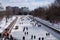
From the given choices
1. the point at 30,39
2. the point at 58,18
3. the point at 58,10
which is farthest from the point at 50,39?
the point at 58,10

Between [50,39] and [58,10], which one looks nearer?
[50,39]

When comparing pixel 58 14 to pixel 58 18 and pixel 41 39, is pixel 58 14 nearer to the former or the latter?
pixel 58 18

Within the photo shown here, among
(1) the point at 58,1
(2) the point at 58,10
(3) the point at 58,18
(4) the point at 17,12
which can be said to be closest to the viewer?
(3) the point at 58,18

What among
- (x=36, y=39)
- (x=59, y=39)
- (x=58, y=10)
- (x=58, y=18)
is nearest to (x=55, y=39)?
(x=59, y=39)

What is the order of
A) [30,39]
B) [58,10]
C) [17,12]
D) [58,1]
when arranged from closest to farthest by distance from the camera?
[30,39], [58,10], [58,1], [17,12]

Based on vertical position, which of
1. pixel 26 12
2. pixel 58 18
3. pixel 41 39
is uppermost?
pixel 41 39

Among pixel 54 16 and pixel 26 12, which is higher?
pixel 54 16

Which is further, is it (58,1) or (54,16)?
(58,1)

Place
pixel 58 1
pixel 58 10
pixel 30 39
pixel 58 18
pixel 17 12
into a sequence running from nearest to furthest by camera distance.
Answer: pixel 30 39 → pixel 58 18 → pixel 58 10 → pixel 58 1 → pixel 17 12

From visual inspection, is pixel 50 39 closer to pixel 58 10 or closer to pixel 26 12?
pixel 58 10
